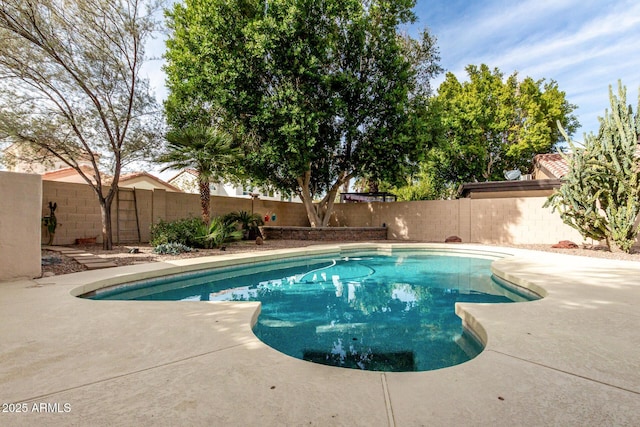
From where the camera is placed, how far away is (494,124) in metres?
21.0

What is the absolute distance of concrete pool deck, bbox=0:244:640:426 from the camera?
1.69 meters

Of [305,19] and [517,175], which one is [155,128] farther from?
[517,175]

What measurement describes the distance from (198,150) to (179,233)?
8.68ft

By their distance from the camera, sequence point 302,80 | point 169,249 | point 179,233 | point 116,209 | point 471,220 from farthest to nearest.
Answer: point 471,220 < point 302,80 < point 116,209 < point 179,233 < point 169,249

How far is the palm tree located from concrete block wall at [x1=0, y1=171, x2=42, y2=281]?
4763mm

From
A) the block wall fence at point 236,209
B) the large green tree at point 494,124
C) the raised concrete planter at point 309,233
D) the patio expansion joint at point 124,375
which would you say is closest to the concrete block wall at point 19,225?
the block wall fence at point 236,209

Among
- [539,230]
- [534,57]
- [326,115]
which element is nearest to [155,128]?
[326,115]

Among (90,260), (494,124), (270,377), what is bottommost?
(270,377)

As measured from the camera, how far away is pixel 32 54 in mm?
7688

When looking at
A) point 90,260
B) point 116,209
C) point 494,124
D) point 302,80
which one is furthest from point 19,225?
point 494,124

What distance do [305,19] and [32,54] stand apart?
794 cm

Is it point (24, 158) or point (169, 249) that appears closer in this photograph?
point (169, 249)

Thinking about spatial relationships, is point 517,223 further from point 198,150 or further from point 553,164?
point 198,150

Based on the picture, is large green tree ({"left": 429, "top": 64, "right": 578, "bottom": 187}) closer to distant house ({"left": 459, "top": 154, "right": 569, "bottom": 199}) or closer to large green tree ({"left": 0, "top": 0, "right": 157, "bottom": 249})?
distant house ({"left": 459, "top": 154, "right": 569, "bottom": 199})
